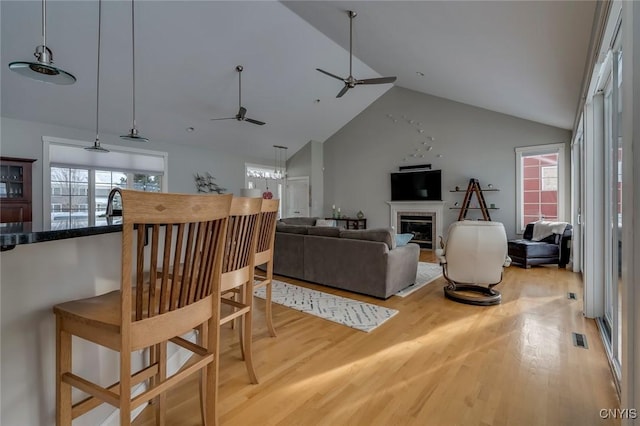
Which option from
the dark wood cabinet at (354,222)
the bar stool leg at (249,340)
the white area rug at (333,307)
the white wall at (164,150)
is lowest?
the white area rug at (333,307)

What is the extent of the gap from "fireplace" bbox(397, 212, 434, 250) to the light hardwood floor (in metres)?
4.43

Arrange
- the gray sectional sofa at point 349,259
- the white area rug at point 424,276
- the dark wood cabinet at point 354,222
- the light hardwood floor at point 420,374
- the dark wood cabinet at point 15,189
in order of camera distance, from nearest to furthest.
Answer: the light hardwood floor at point 420,374 → the gray sectional sofa at point 349,259 → the white area rug at point 424,276 → the dark wood cabinet at point 15,189 → the dark wood cabinet at point 354,222

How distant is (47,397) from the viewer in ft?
3.96

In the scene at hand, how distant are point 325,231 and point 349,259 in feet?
1.80

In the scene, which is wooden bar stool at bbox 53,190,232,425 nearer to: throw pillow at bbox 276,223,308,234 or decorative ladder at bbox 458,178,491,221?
throw pillow at bbox 276,223,308,234

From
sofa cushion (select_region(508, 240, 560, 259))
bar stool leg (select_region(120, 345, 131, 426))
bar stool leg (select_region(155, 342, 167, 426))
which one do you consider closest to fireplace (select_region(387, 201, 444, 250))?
sofa cushion (select_region(508, 240, 560, 259))

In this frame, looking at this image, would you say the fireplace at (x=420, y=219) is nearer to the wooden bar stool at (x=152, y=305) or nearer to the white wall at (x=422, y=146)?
the white wall at (x=422, y=146)

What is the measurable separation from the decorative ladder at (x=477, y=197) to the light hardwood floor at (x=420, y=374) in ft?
11.8

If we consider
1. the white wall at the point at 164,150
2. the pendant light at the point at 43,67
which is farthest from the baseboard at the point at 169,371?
the white wall at the point at 164,150

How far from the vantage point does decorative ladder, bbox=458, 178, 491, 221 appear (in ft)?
21.6

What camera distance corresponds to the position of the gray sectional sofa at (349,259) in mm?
3613

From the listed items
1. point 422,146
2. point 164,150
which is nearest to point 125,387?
point 164,150

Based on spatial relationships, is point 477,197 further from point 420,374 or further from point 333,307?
point 420,374

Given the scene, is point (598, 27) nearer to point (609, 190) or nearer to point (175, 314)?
point (609, 190)
